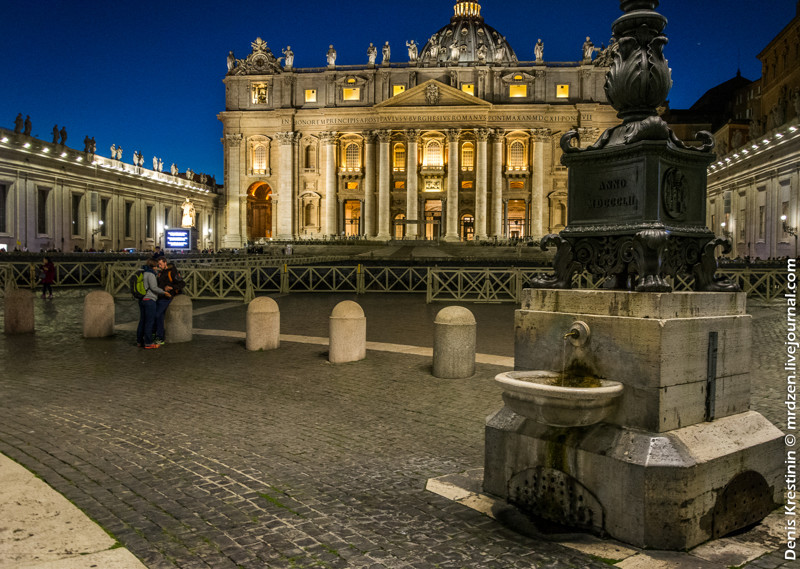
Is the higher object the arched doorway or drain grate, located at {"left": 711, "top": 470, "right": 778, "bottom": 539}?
the arched doorway

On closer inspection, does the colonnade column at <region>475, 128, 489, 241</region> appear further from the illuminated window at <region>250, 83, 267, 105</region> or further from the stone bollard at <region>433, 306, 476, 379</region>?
the stone bollard at <region>433, 306, 476, 379</region>

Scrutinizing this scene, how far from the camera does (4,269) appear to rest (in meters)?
25.0

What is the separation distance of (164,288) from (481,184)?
6080cm

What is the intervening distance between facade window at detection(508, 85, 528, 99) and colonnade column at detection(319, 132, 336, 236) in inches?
810

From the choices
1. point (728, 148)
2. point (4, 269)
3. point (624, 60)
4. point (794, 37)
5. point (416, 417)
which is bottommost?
point (416, 417)

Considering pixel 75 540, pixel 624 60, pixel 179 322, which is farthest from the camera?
pixel 179 322

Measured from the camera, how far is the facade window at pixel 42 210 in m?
52.9

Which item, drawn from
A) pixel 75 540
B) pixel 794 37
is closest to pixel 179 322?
pixel 75 540

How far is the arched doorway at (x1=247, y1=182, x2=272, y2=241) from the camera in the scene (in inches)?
3157

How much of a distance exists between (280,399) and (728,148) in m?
67.8

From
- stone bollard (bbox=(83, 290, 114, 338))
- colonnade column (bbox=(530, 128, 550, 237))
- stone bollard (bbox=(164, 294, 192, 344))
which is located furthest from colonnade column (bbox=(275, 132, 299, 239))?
stone bollard (bbox=(164, 294, 192, 344))

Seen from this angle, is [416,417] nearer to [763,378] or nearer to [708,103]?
[763,378]

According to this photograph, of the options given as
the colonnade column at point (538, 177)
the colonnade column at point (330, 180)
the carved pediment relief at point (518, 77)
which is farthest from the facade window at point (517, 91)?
the colonnade column at point (330, 180)

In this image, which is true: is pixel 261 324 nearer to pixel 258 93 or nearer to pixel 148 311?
pixel 148 311
